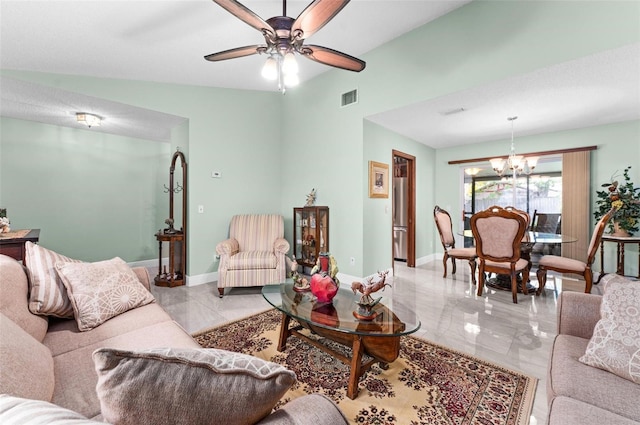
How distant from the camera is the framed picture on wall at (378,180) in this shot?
383 centimetres

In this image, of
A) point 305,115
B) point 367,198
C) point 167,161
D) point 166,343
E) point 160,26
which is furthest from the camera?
point 167,161

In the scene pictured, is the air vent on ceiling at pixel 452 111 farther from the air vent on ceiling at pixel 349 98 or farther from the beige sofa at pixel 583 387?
the beige sofa at pixel 583 387

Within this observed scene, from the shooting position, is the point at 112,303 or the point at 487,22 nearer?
the point at 112,303

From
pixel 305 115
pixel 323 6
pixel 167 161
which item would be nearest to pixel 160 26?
pixel 323 6

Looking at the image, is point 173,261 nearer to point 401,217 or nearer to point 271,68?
point 271,68

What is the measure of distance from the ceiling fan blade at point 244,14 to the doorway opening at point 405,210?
317 cm

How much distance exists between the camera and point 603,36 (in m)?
2.15

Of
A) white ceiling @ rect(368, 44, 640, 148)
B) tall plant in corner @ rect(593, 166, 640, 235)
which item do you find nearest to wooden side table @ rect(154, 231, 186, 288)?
white ceiling @ rect(368, 44, 640, 148)

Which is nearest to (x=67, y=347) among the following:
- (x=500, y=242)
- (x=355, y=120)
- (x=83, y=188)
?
(x=355, y=120)

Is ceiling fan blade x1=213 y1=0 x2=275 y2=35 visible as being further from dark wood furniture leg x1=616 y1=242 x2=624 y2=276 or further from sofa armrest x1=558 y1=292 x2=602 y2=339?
dark wood furniture leg x1=616 y1=242 x2=624 y2=276

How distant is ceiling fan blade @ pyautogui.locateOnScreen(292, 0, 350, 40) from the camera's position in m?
1.67

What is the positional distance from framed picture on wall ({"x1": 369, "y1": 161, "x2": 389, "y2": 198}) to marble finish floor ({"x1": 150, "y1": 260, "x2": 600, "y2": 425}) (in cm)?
133

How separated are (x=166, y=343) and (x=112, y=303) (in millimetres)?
576

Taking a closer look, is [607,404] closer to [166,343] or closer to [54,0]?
[166,343]
